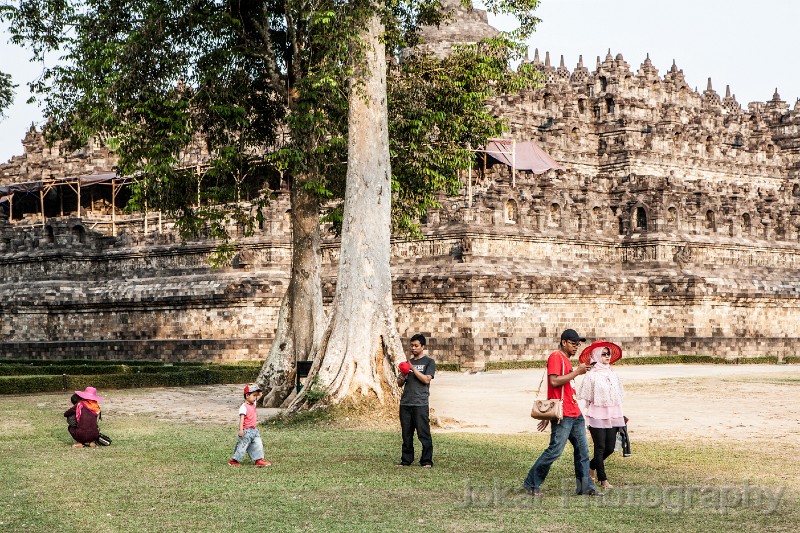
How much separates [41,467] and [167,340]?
24.2m

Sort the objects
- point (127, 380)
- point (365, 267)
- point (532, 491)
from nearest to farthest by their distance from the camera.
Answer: point (532, 491) → point (365, 267) → point (127, 380)

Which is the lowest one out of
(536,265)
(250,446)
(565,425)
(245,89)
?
(250,446)

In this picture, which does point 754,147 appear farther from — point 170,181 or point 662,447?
point 662,447

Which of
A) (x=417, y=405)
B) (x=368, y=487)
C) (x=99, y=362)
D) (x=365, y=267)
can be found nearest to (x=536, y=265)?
(x=99, y=362)

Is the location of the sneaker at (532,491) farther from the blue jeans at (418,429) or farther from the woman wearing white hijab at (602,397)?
the blue jeans at (418,429)

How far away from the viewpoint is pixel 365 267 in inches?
860

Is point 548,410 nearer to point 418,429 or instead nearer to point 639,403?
point 418,429

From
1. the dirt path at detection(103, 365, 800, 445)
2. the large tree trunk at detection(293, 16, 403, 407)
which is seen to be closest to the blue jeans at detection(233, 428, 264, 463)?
the large tree trunk at detection(293, 16, 403, 407)

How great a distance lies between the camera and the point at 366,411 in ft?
68.3

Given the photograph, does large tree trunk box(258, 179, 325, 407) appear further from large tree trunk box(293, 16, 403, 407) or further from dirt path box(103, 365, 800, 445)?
large tree trunk box(293, 16, 403, 407)

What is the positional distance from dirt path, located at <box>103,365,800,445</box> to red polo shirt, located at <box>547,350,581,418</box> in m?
6.31

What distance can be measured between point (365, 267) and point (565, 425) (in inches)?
359

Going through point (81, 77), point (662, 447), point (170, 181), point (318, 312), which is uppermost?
point (81, 77)

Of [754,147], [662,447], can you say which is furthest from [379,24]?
[754,147]
